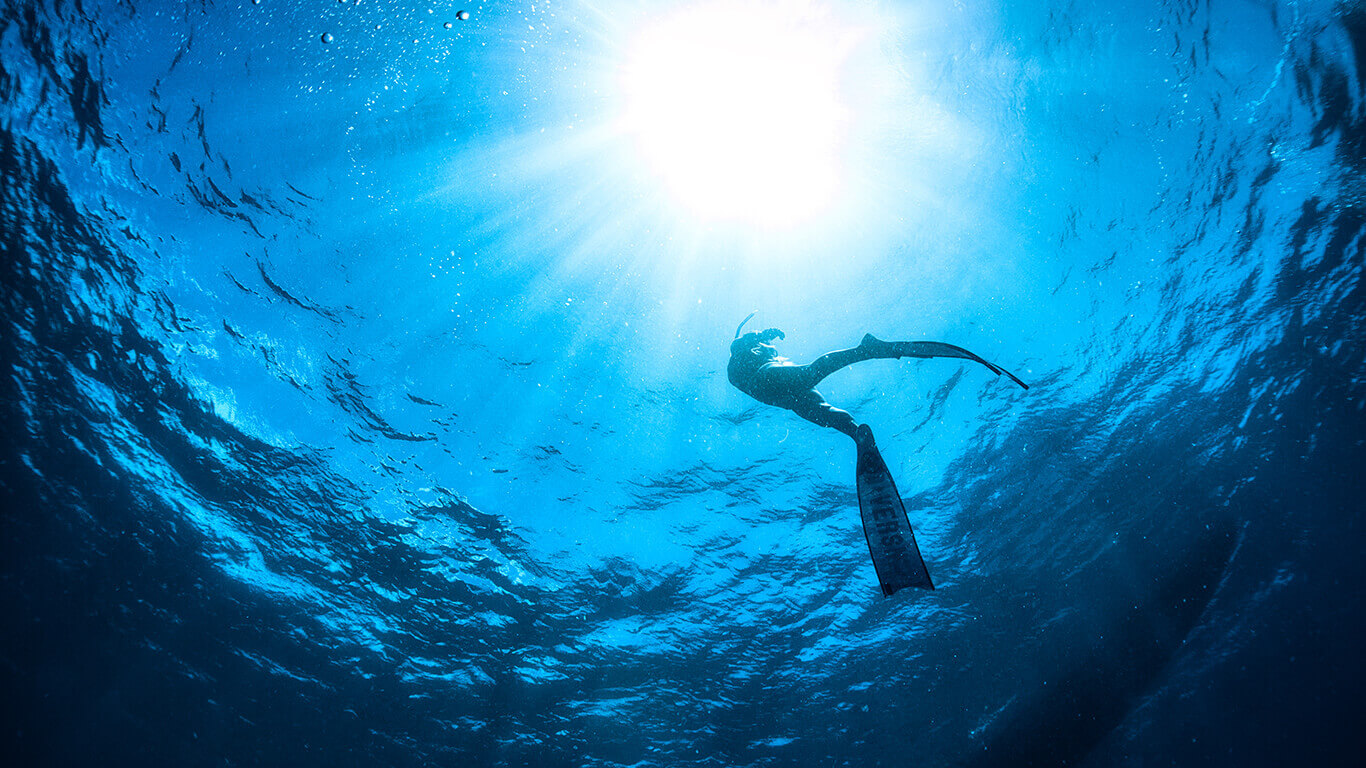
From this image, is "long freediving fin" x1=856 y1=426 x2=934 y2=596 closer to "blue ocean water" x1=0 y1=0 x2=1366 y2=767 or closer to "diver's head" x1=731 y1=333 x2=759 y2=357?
"diver's head" x1=731 y1=333 x2=759 y2=357

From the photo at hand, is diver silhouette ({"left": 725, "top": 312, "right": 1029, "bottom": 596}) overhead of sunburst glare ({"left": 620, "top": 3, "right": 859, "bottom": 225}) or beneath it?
beneath

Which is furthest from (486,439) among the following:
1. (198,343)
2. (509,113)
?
(509,113)

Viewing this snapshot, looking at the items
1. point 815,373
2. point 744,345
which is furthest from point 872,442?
point 744,345

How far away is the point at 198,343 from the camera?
34.0 feet

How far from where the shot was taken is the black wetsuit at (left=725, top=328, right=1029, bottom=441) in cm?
527

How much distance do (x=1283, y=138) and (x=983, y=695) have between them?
16.8 m

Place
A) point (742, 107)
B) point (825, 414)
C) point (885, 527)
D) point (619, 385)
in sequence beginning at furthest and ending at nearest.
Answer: point (619, 385) → point (742, 107) → point (825, 414) → point (885, 527)

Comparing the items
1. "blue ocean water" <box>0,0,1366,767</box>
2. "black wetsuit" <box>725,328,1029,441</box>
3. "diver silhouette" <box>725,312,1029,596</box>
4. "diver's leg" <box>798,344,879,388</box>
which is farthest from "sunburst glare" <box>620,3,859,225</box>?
"diver's leg" <box>798,344,879,388</box>

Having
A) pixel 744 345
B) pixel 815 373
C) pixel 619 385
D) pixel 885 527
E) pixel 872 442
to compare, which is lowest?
pixel 885 527

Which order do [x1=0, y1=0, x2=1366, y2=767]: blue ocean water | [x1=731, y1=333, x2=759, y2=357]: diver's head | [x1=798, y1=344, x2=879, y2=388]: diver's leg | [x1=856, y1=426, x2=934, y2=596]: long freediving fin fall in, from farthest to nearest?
[x1=0, y1=0, x2=1366, y2=767]: blue ocean water
[x1=731, y1=333, x2=759, y2=357]: diver's head
[x1=798, y1=344, x2=879, y2=388]: diver's leg
[x1=856, y1=426, x2=934, y2=596]: long freediving fin

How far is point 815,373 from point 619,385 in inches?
269

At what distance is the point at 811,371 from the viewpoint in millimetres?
5422

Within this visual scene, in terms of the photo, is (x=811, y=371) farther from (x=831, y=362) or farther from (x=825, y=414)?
(x=825, y=414)

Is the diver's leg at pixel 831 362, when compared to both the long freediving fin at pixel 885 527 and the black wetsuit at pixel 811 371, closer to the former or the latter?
the black wetsuit at pixel 811 371
